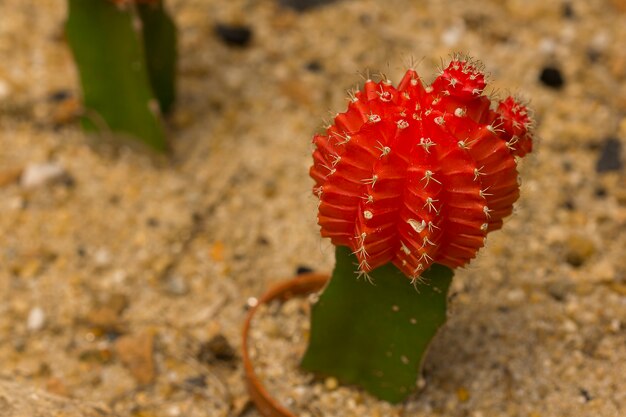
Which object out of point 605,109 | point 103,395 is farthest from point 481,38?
point 103,395

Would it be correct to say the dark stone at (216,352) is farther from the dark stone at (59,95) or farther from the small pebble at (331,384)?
the dark stone at (59,95)

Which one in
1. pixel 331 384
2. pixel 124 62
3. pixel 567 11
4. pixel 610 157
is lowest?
pixel 331 384

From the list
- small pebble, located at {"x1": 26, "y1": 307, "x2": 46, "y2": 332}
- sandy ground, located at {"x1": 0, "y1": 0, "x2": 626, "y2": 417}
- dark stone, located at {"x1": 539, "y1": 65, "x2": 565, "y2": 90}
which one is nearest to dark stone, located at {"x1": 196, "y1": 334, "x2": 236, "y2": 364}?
sandy ground, located at {"x1": 0, "y1": 0, "x2": 626, "y2": 417}

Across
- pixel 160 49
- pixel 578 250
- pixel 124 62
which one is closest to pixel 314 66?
pixel 160 49

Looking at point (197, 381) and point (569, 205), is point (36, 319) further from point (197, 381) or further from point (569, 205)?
point (569, 205)

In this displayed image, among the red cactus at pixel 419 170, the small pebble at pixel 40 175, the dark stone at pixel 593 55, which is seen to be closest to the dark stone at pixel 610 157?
the dark stone at pixel 593 55

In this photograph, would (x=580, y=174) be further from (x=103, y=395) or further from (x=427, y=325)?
(x=103, y=395)

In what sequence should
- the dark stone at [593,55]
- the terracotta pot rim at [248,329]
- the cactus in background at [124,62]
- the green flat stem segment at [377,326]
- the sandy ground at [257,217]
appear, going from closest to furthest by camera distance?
the green flat stem segment at [377,326] < the terracotta pot rim at [248,329] < the sandy ground at [257,217] < the cactus in background at [124,62] < the dark stone at [593,55]

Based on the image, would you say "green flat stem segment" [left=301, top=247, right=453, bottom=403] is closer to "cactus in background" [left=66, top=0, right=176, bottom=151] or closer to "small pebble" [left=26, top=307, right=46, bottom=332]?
"small pebble" [left=26, top=307, right=46, bottom=332]
